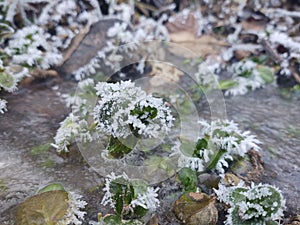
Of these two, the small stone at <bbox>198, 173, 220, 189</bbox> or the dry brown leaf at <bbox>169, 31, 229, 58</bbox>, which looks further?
the dry brown leaf at <bbox>169, 31, 229, 58</bbox>

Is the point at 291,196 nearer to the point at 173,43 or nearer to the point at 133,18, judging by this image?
the point at 173,43

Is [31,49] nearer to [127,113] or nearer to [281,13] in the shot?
[127,113]

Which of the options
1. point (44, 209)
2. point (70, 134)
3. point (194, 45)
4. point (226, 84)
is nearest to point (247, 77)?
point (226, 84)

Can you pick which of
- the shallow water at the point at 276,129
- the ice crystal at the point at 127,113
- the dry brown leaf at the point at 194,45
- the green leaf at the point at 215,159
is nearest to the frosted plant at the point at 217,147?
the green leaf at the point at 215,159

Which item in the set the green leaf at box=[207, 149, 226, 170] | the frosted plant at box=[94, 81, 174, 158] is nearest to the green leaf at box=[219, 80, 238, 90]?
the green leaf at box=[207, 149, 226, 170]

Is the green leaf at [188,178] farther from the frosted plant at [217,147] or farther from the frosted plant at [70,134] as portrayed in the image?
the frosted plant at [70,134]

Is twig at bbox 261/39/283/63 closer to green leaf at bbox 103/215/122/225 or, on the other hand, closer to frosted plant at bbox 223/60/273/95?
frosted plant at bbox 223/60/273/95
